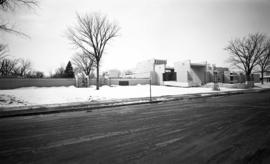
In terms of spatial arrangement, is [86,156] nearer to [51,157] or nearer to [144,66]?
[51,157]

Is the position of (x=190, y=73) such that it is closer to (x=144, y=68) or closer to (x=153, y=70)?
(x=153, y=70)

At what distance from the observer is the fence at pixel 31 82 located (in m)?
24.0

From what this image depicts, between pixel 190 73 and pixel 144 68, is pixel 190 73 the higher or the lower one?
the lower one

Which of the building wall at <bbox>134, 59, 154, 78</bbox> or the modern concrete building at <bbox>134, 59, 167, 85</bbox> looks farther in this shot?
the building wall at <bbox>134, 59, 154, 78</bbox>

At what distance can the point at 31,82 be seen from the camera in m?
26.5

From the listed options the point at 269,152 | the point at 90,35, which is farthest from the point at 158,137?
the point at 90,35

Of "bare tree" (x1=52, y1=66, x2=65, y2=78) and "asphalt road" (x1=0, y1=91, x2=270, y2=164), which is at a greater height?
"bare tree" (x1=52, y1=66, x2=65, y2=78)

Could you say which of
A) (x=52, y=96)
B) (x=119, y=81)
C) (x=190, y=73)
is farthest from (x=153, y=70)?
(x=52, y=96)

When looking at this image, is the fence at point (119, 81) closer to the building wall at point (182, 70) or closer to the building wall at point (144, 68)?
the building wall at point (144, 68)

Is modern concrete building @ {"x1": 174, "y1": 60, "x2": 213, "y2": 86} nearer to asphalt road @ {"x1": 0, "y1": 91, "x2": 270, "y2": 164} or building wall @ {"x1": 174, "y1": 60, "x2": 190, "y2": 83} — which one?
building wall @ {"x1": 174, "y1": 60, "x2": 190, "y2": 83}

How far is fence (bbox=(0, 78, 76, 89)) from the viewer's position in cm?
2397

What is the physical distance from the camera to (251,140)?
3490 millimetres

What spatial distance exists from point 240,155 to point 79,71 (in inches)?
2424

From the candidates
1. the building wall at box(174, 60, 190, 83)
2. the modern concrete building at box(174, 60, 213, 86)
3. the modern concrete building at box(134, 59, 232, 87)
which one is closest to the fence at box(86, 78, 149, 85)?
the modern concrete building at box(134, 59, 232, 87)
